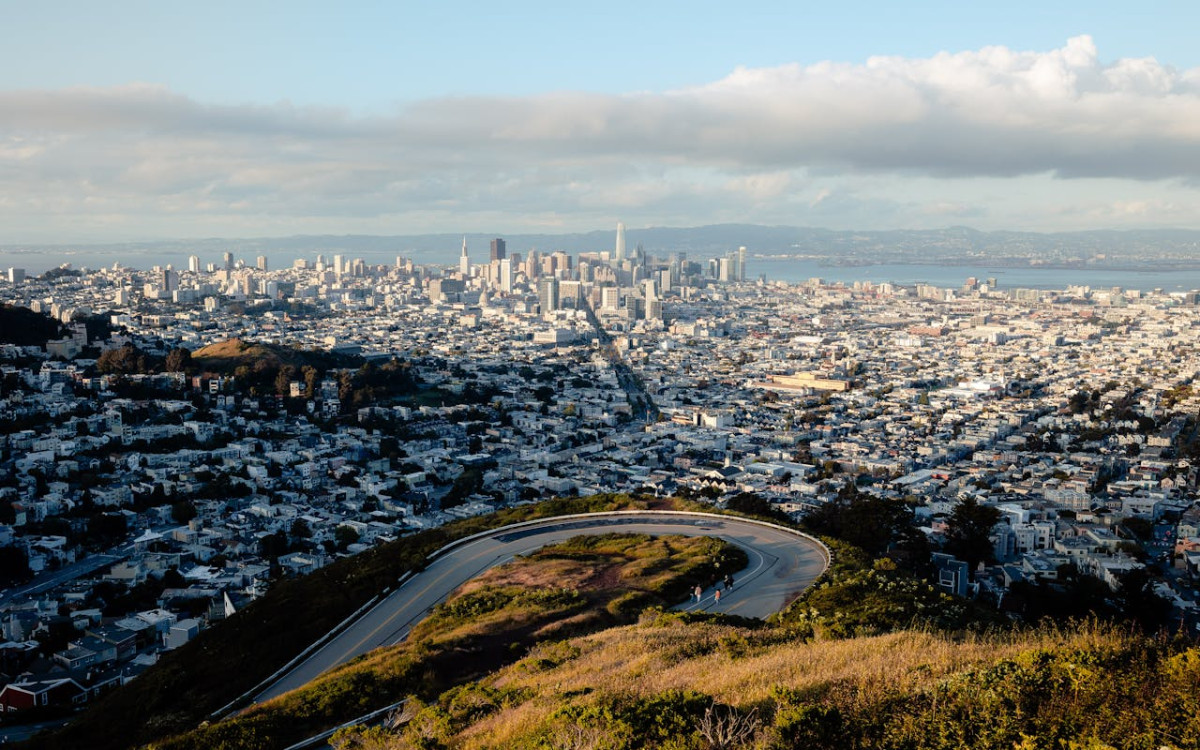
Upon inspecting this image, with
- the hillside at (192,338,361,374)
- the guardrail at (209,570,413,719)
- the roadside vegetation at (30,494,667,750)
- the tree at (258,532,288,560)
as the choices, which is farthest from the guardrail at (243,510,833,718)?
the hillside at (192,338,361,374)

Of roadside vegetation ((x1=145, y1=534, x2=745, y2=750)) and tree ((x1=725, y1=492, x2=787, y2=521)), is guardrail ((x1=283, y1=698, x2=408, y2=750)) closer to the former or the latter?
roadside vegetation ((x1=145, y1=534, x2=745, y2=750))

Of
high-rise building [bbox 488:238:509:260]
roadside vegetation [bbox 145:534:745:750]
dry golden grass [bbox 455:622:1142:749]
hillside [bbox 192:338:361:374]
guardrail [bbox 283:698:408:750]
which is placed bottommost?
hillside [bbox 192:338:361:374]

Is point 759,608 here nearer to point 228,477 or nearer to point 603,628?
point 603,628

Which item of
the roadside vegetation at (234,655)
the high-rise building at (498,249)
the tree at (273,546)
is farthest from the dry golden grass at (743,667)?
the high-rise building at (498,249)

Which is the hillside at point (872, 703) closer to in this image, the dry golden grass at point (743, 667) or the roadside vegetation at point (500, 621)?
the dry golden grass at point (743, 667)

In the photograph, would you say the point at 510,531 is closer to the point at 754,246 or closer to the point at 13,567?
the point at 13,567

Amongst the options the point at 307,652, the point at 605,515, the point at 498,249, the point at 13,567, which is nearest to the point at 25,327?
the point at 13,567

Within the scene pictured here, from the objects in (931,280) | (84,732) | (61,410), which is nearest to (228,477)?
(61,410)
